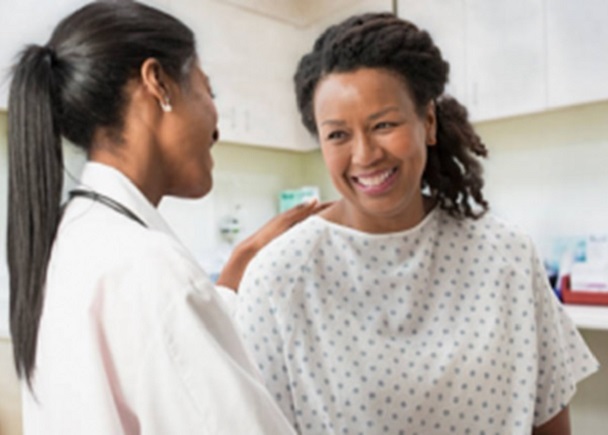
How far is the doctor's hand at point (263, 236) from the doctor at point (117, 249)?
52cm

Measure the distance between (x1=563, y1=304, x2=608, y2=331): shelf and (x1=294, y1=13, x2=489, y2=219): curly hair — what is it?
98 centimetres

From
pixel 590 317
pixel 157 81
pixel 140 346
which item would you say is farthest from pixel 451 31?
pixel 140 346

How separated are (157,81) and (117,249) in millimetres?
238

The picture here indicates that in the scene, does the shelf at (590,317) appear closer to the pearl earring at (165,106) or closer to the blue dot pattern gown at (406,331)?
the blue dot pattern gown at (406,331)

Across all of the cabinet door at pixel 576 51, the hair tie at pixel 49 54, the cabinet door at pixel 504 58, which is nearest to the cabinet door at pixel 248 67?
the cabinet door at pixel 504 58

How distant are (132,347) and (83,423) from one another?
0.09 m

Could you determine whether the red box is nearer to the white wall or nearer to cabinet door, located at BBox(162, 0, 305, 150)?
the white wall

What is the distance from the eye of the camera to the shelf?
185cm

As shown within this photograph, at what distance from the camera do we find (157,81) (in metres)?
0.67

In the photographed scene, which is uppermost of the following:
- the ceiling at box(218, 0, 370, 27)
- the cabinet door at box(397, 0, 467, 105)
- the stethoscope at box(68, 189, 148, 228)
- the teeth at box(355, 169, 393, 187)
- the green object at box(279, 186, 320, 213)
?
the ceiling at box(218, 0, 370, 27)

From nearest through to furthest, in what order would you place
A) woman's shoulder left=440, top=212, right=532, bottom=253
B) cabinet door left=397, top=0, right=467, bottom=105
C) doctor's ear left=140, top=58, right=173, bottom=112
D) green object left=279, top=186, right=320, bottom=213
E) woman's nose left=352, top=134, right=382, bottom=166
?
doctor's ear left=140, top=58, right=173, bottom=112 < woman's nose left=352, top=134, right=382, bottom=166 < woman's shoulder left=440, top=212, right=532, bottom=253 < cabinet door left=397, top=0, right=467, bottom=105 < green object left=279, top=186, right=320, bottom=213

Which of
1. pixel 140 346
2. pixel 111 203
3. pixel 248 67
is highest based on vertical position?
pixel 248 67

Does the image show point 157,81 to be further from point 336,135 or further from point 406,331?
point 406,331

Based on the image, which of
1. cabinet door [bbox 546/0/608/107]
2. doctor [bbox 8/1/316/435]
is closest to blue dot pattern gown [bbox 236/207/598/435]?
doctor [bbox 8/1/316/435]
